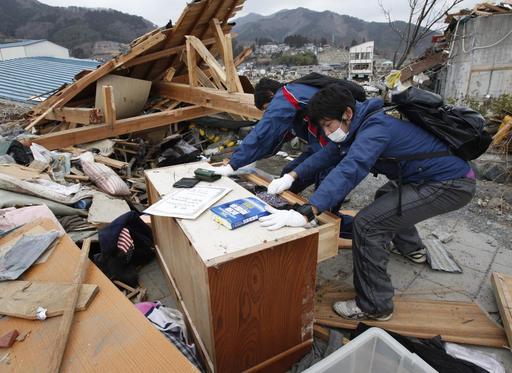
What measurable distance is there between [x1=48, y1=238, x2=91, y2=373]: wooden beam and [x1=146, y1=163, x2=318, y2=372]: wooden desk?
546 mm

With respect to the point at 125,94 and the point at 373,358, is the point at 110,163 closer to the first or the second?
the point at 125,94

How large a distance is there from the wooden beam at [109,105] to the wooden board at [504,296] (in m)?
5.17

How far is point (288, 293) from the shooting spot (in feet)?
6.05

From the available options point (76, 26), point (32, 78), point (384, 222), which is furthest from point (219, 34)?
point (76, 26)

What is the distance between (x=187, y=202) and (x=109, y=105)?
3.83 metres

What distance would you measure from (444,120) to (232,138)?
17.1 feet

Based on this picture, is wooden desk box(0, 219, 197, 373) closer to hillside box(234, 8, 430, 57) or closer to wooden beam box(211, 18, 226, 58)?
wooden beam box(211, 18, 226, 58)

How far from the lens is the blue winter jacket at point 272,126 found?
2.76m

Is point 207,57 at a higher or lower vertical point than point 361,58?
lower

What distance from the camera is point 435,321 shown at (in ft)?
7.95

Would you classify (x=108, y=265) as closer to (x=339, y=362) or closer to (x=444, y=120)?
(x=339, y=362)

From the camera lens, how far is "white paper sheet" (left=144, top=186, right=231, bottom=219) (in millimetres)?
1891

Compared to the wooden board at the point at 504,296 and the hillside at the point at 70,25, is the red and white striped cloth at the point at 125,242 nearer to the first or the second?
the wooden board at the point at 504,296

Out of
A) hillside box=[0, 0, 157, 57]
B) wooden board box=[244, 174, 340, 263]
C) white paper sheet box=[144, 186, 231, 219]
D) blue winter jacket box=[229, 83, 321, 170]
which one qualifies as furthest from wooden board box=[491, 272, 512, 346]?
hillside box=[0, 0, 157, 57]
